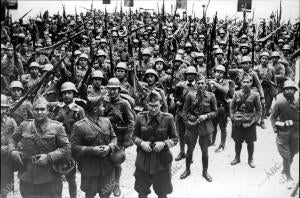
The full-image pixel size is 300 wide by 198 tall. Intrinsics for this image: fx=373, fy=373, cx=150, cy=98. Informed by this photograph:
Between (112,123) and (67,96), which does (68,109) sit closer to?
(67,96)

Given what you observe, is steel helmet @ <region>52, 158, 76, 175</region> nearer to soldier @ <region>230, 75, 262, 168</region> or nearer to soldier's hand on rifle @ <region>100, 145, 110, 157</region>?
soldier's hand on rifle @ <region>100, 145, 110, 157</region>

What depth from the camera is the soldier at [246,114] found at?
7.27 m

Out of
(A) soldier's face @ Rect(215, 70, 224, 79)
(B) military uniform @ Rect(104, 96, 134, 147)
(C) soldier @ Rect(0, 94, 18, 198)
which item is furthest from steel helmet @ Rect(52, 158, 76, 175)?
(A) soldier's face @ Rect(215, 70, 224, 79)

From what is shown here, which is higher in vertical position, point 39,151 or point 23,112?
point 23,112

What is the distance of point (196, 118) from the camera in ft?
22.5

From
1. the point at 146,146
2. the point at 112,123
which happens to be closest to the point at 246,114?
the point at 112,123

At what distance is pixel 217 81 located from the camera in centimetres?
823

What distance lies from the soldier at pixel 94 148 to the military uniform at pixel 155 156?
424mm

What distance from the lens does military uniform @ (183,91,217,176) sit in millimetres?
6758

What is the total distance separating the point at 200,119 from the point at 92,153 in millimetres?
2444

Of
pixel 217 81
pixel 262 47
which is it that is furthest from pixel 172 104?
pixel 262 47

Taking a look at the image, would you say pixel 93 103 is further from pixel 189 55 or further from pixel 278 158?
pixel 189 55

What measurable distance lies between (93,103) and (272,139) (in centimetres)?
561

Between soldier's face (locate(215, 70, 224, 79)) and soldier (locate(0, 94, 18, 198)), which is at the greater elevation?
soldier's face (locate(215, 70, 224, 79))
